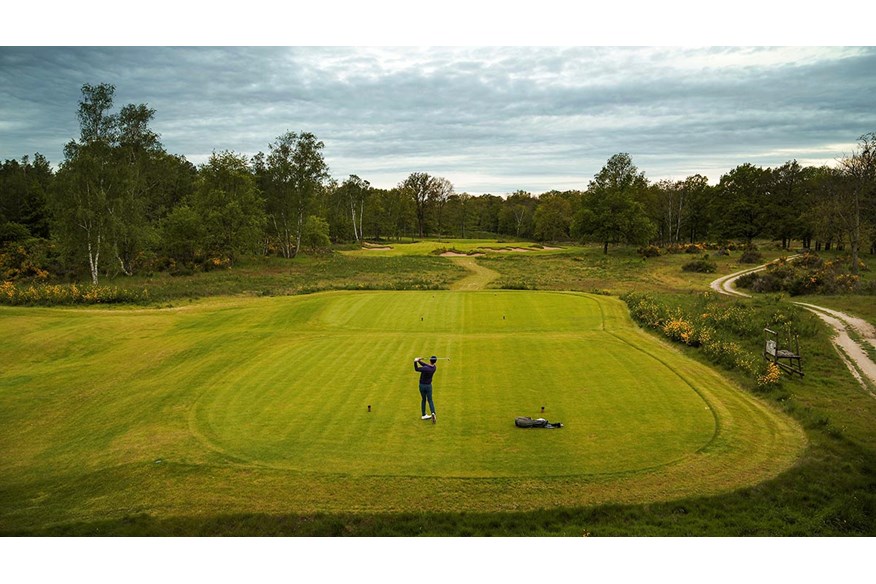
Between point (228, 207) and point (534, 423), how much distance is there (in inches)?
2367

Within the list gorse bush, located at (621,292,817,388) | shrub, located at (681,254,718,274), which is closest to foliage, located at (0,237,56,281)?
gorse bush, located at (621,292,817,388)

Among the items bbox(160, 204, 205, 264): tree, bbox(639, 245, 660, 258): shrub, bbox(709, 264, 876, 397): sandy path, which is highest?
bbox(160, 204, 205, 264): tree

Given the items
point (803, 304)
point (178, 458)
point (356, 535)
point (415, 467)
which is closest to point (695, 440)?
point (415, 467)

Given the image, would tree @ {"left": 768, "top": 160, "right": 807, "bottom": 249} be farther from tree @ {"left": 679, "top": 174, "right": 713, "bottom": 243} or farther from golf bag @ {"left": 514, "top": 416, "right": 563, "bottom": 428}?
golf bag @ {"left": 514, "top": 416, "right": 563, "bottom": 428}

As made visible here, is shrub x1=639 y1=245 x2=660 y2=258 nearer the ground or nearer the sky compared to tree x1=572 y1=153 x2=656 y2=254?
nearer the ground

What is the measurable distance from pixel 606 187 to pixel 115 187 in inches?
2762

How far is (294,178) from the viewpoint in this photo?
74.6 metres

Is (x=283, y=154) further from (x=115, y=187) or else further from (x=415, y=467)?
(x=415, y=467)

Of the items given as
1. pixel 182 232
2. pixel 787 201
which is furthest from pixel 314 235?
pixel 787 201

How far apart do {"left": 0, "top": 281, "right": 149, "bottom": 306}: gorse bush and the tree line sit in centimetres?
1040

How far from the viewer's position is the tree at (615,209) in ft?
257

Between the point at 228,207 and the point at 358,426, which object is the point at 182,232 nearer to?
the point at 228,207

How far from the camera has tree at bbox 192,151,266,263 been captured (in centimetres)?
6397

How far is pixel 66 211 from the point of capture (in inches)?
1876
